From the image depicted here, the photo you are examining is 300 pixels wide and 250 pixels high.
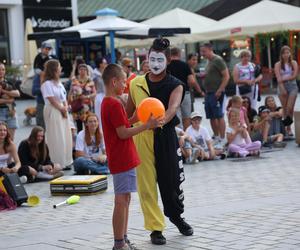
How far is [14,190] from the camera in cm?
905

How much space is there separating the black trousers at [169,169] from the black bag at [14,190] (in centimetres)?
278

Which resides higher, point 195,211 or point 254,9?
point 254,9

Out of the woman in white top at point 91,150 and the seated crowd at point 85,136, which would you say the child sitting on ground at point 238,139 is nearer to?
the seated crowd at point 85,136

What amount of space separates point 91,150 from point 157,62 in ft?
16.8

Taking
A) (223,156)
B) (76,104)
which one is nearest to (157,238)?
(223,156)

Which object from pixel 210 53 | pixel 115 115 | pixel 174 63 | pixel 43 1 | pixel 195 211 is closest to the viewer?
pixel 115 115

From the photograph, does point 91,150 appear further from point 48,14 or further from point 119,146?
point 48,14

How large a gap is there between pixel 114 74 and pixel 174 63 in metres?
7.06

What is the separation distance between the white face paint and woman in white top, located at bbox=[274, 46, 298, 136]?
8.41 m

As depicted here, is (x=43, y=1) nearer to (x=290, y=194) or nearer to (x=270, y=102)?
(x=270, y=102)

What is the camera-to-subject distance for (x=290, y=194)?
8.71 metres

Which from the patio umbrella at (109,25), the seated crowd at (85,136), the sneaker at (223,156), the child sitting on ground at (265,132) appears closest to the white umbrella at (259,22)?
the patio umbrella at (109,25)

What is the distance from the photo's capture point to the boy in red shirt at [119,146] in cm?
620

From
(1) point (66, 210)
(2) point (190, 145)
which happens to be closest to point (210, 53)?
(2) point (190, 145)
